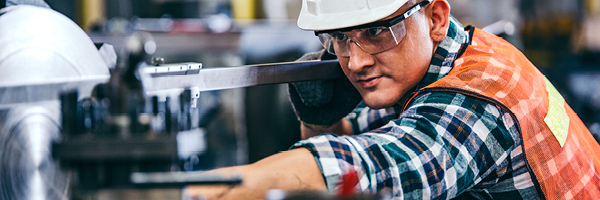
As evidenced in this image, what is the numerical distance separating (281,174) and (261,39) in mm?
2771


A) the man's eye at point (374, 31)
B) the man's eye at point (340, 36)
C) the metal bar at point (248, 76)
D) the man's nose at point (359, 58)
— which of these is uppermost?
the man's eye at point (374, 31)

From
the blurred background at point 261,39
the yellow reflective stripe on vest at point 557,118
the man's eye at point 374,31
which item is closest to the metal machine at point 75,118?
the man's eye at point 374,31

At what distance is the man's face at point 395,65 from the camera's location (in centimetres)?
106

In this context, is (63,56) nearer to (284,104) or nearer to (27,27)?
(27,27)

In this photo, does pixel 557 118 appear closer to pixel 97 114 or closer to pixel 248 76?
pixel 248 76

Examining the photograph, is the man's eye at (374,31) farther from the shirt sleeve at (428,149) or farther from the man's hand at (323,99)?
→ the man's hand at (323,99)

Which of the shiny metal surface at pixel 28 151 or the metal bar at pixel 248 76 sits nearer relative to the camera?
the shiny metal surface at pixel 28 151

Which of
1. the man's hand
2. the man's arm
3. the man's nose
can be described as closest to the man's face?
the man's nose

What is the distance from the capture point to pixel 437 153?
82 centimetres

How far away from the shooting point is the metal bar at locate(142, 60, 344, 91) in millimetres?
926

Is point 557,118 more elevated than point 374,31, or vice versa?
point 374,31

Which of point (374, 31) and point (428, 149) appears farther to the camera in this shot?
point (374, 31)

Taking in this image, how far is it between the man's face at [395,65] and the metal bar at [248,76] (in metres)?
0.11

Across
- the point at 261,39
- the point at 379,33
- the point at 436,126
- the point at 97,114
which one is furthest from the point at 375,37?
the point at 261,39
